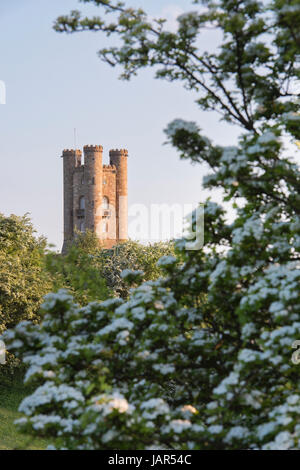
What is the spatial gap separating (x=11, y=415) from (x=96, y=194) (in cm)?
7109

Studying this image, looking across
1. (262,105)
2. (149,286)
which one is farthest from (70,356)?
(262,105)

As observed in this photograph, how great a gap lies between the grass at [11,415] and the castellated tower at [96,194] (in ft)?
205

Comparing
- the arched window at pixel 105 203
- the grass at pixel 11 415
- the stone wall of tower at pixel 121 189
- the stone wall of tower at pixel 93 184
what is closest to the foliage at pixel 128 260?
the grass at pixel 11 415

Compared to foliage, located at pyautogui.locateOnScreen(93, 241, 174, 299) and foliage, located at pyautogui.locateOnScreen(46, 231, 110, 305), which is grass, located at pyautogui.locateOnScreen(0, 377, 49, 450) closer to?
foliage, located at pyautogui.locateOnScreen(93, 241, 174, 299)

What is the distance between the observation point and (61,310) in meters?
8.45

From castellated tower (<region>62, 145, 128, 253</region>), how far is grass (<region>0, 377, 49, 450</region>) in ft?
205

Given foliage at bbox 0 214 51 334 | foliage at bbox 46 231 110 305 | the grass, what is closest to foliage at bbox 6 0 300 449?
foliage at bbox 46 231 110 305

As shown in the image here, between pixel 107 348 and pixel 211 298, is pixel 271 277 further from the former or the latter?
pixel 107 348

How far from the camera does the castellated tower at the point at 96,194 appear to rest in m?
100

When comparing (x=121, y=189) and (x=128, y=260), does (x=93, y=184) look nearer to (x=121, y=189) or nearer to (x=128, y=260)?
(x=121, y=189)

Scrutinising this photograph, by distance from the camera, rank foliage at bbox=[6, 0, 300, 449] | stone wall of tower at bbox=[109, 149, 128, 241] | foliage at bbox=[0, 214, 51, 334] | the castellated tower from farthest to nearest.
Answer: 1. stone wall of tower at bbox=[109, 149, 128, 241]
2. the castellated tower
3. foliage at bbox=[0, 214, 51, 334]
4. foliage at bbox=[6, 0, 300, 449]

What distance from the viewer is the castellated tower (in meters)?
100

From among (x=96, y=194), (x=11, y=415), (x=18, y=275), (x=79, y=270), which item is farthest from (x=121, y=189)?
(x=79, y=270)

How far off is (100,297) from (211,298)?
1952 millimetres
